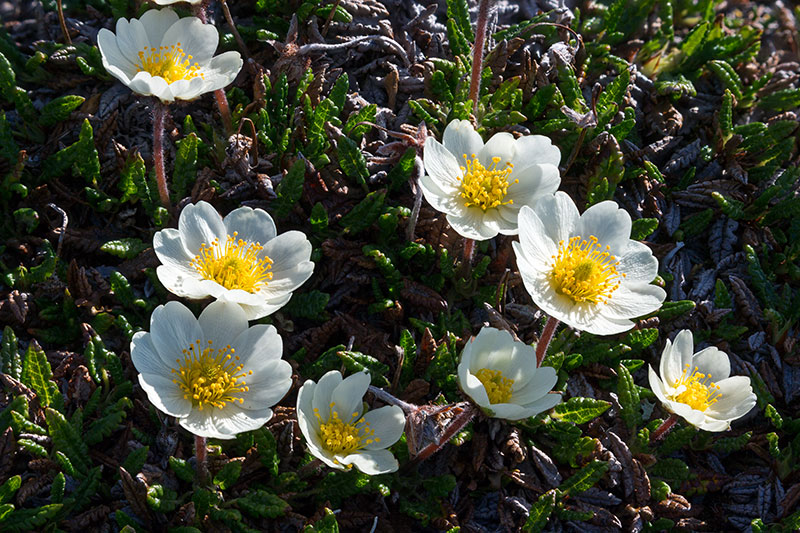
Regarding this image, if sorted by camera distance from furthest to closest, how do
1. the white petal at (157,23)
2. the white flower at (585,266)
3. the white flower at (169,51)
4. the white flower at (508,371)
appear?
the white petal at (157,23)
the white flower at (169,51)
the white flower at (585,266)
the white flower at (508,371)

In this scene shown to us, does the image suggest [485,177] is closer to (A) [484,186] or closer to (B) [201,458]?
(A) [484,186]

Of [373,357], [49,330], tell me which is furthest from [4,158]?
[373,357]

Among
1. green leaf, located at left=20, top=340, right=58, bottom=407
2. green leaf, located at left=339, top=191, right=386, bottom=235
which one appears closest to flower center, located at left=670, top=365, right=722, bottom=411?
green leaf, located at left=339, top=191, right=386, bottom=235

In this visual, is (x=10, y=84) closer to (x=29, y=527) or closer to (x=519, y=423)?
(x=29, y=527)

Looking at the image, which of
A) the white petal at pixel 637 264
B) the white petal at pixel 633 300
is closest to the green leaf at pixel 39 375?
the white petal at pixel 633 300

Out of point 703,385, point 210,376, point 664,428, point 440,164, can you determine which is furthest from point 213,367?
point 703,385

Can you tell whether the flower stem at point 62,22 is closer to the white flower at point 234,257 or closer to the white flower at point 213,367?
the white flower at point 234,257

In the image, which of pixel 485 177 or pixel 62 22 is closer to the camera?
pixel 485 177
